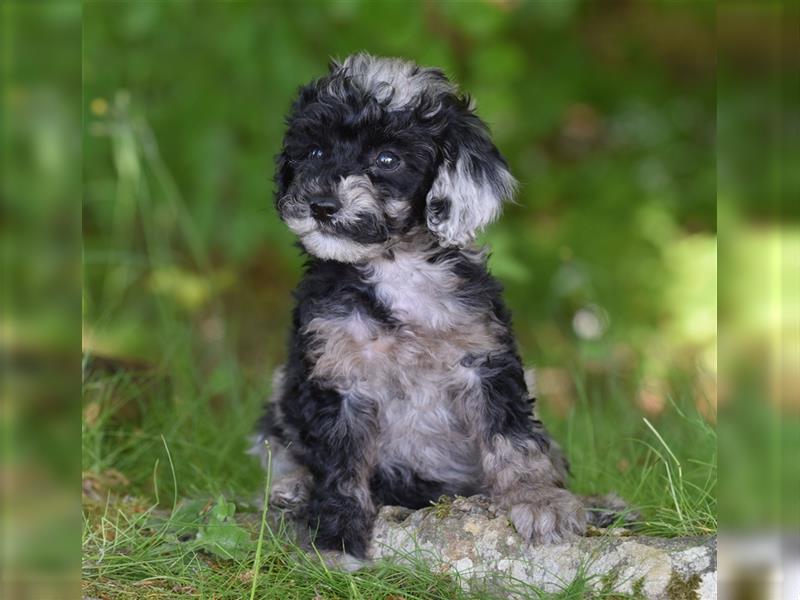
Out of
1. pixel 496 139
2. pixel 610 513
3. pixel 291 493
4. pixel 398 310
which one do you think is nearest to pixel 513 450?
pixel 610 513

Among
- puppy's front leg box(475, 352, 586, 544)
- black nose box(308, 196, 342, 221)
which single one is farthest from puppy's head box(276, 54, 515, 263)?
puppy's front leg box(475, 352, 586, 544)

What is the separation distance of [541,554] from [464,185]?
132 centimetres

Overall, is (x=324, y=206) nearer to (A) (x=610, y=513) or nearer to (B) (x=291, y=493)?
(B) (x=291, y=493)

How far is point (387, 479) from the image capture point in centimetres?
393

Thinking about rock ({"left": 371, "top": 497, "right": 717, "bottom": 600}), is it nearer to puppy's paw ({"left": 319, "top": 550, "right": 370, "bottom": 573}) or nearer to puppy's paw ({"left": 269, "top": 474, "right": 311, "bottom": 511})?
puppy's paw ({"left": 319, "top": 550, "right": 370, "bottom": 573})

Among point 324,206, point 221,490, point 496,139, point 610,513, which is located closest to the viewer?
point 324,206

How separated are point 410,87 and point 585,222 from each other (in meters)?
5.14

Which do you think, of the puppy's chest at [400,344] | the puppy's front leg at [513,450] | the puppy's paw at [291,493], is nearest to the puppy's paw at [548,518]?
the puppy's front leg at [513,450]

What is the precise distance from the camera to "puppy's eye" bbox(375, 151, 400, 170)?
143 inches

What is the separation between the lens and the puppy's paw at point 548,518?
3.52 meters

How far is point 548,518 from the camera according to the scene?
139 inches

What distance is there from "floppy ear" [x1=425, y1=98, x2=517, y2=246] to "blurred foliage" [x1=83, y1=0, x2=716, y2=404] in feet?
5.72

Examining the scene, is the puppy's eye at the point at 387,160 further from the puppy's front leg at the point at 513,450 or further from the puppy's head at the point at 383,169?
the puppy's front leg at the point at 513,450

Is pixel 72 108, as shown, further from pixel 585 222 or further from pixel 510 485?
pixel 585 222
